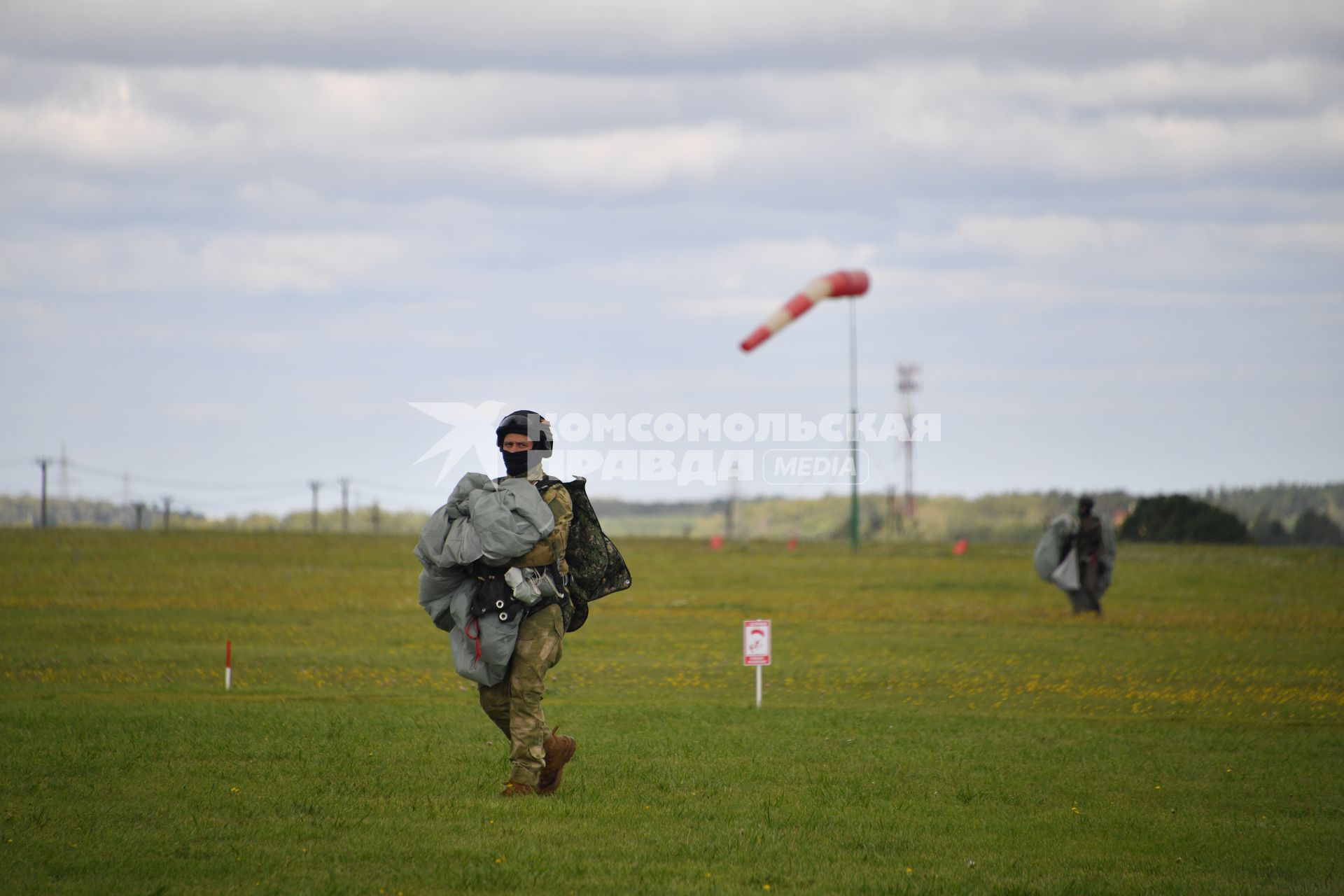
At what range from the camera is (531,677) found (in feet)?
34.0

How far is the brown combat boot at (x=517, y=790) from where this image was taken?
408 inches

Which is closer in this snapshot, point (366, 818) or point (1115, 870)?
point (1115, 870)

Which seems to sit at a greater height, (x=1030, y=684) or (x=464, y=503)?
(x=464, y=503)

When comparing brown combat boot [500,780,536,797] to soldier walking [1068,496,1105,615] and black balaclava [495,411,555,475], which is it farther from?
soldier walking [1068,496,1105,615]

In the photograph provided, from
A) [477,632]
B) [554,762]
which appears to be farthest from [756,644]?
[477,632]

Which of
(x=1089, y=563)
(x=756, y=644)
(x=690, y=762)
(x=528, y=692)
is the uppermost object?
(x=1089, y=563)

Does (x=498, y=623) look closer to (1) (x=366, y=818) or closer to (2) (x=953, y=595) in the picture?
(1) (x=366, y=818)

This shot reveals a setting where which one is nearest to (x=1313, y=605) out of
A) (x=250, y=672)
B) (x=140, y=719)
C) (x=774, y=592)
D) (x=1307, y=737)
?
(x=774, y=592)

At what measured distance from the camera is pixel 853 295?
25688mm

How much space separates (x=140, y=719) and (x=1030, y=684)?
38.5 ft

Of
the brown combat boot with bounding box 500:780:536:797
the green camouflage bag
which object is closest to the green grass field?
the brown combat boot with bounding box 500:780:536:797

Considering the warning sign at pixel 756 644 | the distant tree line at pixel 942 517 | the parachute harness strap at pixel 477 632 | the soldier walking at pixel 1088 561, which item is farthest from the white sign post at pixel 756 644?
the distant tree line at pixel 942 517

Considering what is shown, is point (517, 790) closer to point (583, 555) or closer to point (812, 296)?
point (583, 555)

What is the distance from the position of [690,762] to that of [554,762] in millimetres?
2221
